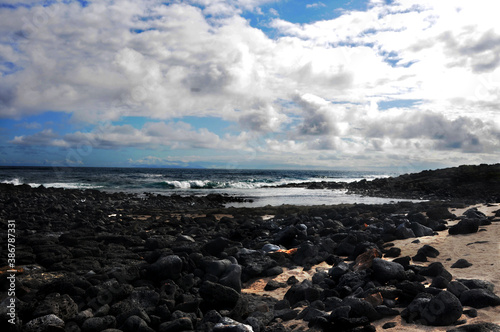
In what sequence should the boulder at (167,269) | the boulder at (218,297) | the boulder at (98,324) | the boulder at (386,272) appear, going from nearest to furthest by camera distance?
the boulder at (98,324) < the boulder at (218,297) < the boulder at (386,272) < the boulder at (167,269)

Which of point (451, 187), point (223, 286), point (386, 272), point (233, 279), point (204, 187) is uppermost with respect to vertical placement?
point (451, 187)

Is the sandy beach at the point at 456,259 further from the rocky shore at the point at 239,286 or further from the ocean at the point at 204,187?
the ocean at the point at 204,187

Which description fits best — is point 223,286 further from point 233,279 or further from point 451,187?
point 451,187

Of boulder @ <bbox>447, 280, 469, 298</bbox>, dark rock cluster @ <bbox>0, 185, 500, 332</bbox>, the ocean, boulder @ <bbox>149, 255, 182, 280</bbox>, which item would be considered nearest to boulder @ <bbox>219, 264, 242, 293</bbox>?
dark rock cluster @ <bbox>0, 185, 500, 332</bbox>

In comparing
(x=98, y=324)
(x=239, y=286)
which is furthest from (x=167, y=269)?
(x=98, y=324)

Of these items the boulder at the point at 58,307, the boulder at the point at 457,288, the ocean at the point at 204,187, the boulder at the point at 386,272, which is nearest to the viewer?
the boulder at the point at 58,307

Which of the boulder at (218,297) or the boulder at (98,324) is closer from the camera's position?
the boulder at (98,324)

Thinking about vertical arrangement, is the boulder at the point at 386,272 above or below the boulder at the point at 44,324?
above

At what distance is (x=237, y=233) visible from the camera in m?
9.58

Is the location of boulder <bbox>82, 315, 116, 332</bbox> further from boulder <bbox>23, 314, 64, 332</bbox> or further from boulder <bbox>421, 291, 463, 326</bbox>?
boulder <bbox>421, 291, 463, 326</bbox>

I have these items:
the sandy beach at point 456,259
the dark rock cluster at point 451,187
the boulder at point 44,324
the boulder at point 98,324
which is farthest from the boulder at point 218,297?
the dark rock cluster at point 451,187

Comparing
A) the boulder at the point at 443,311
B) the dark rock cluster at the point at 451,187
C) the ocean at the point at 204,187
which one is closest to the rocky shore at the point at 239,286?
the boulder at the point at 443,311

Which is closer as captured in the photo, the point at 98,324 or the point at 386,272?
the point at 98,324

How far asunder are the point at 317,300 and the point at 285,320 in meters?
0.59
